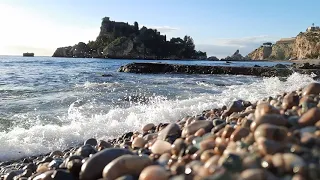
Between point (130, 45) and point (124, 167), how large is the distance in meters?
102

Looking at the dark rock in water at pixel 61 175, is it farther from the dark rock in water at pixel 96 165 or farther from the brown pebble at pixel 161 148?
the brown pebble at pixel 161 148

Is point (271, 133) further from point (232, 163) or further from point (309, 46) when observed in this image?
point (309, 46)

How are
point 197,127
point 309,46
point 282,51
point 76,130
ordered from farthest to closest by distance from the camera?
point 282,51
point 309,46
point 76,130
point 197,127

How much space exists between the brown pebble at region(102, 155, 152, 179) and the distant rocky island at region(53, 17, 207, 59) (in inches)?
3857

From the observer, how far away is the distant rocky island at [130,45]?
4035 inches

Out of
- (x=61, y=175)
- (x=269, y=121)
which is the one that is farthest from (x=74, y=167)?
(x=269, y=121)

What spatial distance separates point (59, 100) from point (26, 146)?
4493 millimetres

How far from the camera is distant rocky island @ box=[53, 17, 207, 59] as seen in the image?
336 ft

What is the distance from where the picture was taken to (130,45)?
336 ft

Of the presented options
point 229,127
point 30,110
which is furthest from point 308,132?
point 30,110

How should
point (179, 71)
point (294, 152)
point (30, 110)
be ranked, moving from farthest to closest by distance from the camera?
point (179, 71) → point (30, 110) → point (294, 152)

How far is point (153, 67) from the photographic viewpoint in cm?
2730

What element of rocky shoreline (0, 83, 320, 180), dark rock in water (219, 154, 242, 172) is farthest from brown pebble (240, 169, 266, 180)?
dark rock in water (219, 154, 242, 172)

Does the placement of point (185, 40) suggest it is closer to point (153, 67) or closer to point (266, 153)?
point (153, 67)
